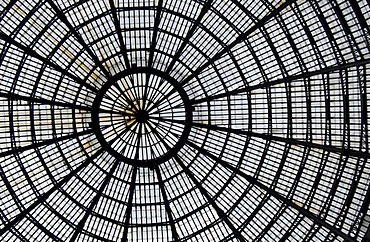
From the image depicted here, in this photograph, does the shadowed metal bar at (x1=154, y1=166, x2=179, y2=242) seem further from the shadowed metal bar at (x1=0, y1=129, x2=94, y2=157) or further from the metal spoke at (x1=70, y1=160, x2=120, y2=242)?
the shadowed metal bar at (x1=0, y1=129, x2=94, y2=157)

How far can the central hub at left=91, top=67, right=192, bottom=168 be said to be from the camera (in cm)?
3828

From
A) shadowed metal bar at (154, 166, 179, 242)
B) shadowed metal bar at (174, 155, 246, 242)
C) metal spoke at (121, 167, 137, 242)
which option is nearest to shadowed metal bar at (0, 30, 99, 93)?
metal spoke at (121, 167, 137, 242)

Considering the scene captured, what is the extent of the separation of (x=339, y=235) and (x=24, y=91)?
1002 inches

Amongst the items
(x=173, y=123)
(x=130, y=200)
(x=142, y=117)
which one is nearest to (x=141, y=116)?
(x=142, y=117)

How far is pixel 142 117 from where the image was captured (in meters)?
37.8

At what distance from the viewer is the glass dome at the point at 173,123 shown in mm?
35438

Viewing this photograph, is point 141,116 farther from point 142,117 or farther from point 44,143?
point 44,143

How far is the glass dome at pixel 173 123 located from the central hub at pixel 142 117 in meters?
0.12

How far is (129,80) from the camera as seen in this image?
38844 mm

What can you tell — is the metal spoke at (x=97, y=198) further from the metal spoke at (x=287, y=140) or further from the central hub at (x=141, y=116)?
the metal spoke at (x=287, y=140)

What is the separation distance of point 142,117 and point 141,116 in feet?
0.37

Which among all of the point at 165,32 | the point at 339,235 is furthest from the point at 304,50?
the point at 339,235

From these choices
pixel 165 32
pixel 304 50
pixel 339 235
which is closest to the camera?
pixel 339 235

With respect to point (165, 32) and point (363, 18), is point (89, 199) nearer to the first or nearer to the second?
point (165, 32)
